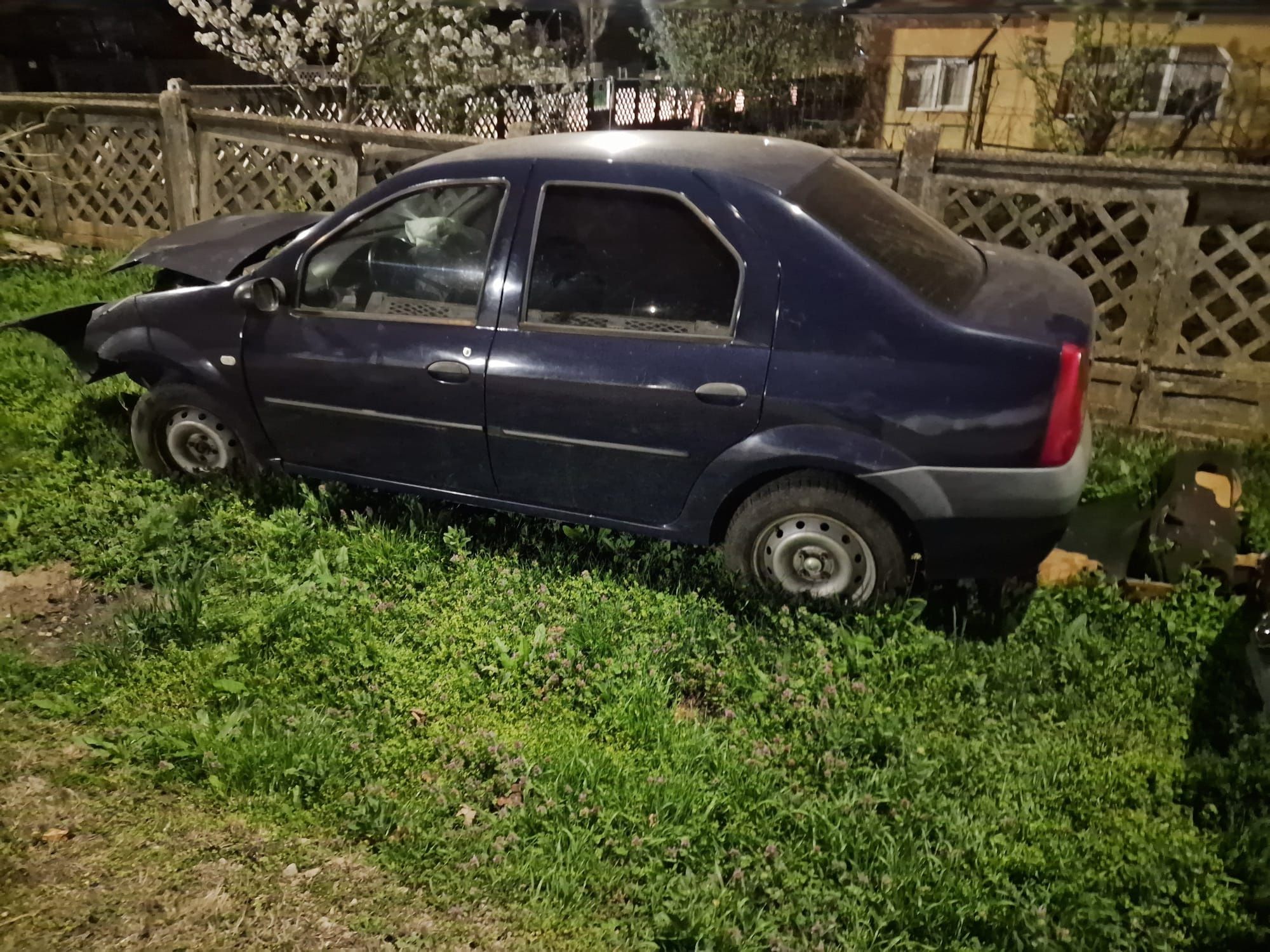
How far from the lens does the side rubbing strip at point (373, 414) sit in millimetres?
3811

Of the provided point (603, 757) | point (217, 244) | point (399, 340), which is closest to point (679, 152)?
point (399, 340)

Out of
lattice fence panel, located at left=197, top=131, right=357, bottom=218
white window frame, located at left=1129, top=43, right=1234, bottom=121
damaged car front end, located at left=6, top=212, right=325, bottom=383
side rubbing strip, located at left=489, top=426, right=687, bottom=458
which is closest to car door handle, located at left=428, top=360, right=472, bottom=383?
side rubbing strip, located at left=489, top=426, right=687, bottom=458

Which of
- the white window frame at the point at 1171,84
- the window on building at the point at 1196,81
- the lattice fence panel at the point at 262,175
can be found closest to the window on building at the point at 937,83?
the white window frame at the point at 1171,84

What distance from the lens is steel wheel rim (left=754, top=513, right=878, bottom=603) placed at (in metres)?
3.50

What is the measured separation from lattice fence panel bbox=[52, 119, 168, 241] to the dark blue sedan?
4.79 m

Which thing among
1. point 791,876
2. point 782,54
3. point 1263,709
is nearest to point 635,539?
point 791,876

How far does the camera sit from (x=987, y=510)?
3213 mm

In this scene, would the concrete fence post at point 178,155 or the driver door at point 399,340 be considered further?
the concrete fence post at point 178,155

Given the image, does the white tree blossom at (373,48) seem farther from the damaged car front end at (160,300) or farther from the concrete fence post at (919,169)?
the concrete fence post at (919,169)

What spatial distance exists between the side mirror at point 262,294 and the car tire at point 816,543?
2.19 meters

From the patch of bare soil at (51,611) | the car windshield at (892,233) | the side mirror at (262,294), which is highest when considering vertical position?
the car windshield at (892,233)

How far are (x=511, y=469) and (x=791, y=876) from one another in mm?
1981

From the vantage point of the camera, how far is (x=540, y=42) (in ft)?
37.4

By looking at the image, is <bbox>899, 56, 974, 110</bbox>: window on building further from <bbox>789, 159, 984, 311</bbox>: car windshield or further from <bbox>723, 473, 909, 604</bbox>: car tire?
<bbox>723, 473, 909, 604</bbox>: car tire
